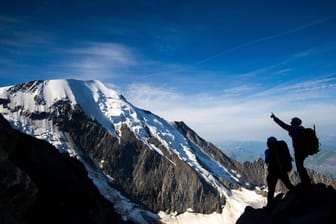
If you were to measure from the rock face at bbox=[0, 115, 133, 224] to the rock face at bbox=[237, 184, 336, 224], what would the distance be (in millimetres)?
16663

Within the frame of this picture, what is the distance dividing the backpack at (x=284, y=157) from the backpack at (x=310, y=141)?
818 mm

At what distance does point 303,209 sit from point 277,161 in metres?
2.28

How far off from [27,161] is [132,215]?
11962cm

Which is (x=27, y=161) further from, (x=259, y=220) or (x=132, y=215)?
(x=132, y=215)

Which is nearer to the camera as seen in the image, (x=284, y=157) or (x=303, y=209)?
(x=303, y=209)

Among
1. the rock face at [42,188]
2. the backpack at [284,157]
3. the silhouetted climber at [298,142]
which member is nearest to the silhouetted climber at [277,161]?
the backpack at [284,157]

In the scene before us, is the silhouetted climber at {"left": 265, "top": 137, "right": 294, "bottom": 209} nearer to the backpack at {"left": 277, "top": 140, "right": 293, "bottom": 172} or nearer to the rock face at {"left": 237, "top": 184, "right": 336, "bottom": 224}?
the backpack at {"left": 277, "top": 140, "right": 293, "bottom": 172}

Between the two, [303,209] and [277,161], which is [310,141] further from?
[303,209]

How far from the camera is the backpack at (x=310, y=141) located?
13.6m

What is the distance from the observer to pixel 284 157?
14.2 m

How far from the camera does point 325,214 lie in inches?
459

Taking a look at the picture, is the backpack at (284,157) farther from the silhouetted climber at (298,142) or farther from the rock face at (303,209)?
the rock face at (303,209)

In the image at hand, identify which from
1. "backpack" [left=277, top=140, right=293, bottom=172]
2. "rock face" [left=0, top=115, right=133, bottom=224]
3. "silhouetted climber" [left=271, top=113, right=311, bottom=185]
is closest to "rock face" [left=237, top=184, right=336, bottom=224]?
"silhouetted climber" [left=271, top=113, right=311, bottom=185]

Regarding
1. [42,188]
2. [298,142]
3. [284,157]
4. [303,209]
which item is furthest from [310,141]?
[42,188]
